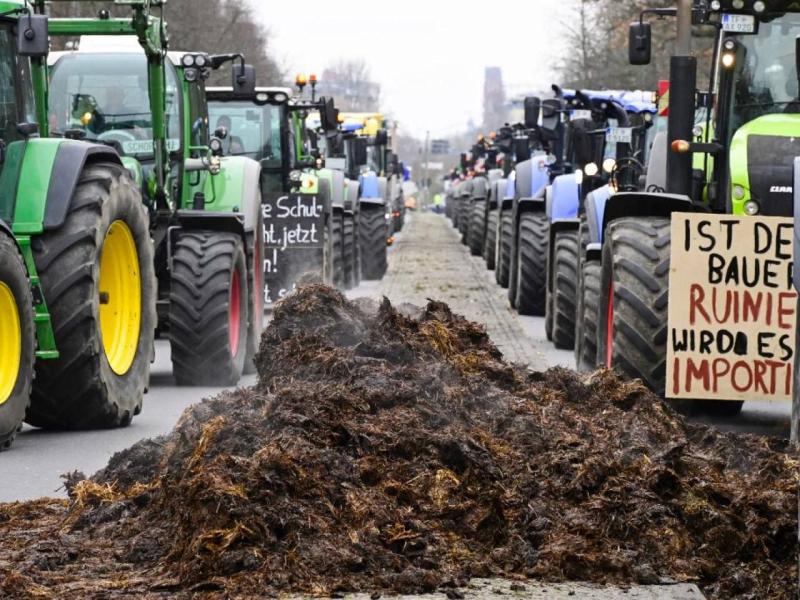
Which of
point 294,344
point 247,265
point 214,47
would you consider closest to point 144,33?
point 247,265

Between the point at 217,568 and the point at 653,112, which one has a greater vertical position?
the point at 653,112

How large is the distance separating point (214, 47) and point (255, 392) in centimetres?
4378

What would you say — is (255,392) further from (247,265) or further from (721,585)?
(247,265)

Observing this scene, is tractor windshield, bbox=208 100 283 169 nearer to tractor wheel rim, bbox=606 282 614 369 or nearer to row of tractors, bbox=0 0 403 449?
row of tractors, bbox=0 0 403 449

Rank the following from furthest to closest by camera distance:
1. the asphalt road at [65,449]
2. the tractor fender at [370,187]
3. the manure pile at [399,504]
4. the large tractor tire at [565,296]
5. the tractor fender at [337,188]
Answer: the tractor fender at [370,187] < the tractor fender at [337,188] < the large tractor tire at [565,296] < the asphalt road at [65,449] < the manure pile at [399,504]

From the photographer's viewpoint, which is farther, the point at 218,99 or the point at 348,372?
the point at 218,99

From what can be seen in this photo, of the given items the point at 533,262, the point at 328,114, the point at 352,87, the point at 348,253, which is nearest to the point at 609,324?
the point at 533,262

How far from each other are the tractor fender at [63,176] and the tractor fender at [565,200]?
9014 millimetres

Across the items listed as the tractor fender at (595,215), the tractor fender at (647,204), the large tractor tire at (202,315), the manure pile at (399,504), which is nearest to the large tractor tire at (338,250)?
the tractor fender at (595,215)

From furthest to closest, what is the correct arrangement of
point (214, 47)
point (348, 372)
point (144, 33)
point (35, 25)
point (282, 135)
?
point (214, 47) → point (282, 135) → point (144, 33) → point (35, 25) → point (348, 372)

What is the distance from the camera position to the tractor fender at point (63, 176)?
33.3ft

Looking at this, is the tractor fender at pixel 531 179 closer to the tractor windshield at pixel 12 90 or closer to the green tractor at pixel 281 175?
the green tractor at pixel 281 175

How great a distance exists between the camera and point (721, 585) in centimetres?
607

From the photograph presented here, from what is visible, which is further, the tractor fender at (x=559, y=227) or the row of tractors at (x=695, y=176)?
the tractor fender at (x=559, y=227)
